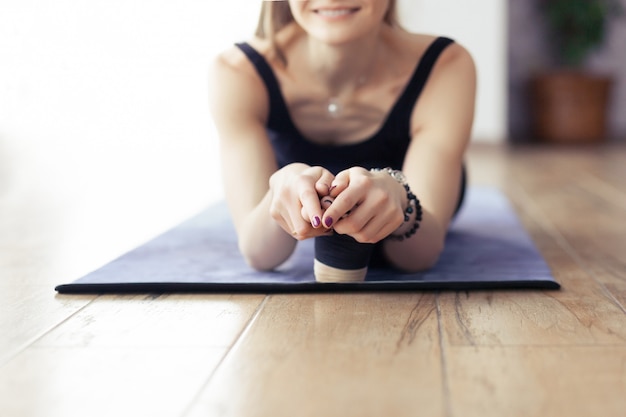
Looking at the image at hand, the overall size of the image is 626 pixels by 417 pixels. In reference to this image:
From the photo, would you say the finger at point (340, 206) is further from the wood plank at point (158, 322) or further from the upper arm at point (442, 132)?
the upper arm at point (442, 132)

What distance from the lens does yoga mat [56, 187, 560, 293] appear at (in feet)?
4.04

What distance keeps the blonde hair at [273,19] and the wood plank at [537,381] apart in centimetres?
78

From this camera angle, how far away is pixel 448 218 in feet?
4.54

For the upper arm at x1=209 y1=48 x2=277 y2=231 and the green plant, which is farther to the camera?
the green plant

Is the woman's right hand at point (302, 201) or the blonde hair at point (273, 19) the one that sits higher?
the blonde hair at point (273, 19)

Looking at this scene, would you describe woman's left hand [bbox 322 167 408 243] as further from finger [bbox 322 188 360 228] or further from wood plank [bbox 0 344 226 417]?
wood plank [bbox 0 344 226 417]

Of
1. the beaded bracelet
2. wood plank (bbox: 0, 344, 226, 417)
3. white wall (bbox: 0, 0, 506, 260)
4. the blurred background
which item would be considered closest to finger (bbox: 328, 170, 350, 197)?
the beaded bracelet

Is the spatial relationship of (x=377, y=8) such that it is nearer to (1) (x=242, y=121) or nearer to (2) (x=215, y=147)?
(1) (x=242, y=121)

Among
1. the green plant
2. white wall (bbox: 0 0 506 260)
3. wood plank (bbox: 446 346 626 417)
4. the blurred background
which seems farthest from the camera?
the green plant

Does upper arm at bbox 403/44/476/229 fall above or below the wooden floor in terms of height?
above

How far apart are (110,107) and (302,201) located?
2.03 meters

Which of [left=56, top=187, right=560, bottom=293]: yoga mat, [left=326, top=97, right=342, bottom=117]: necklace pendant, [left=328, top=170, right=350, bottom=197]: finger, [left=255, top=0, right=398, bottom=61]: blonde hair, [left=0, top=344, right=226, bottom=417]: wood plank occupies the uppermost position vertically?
[left=255, top=0, right=398, bottom=61]: blonde hair

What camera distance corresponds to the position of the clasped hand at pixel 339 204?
3.41 feet

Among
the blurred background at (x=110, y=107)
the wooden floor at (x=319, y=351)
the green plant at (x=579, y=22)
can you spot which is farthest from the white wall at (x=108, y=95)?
the green plant at (x=579, y=22)
